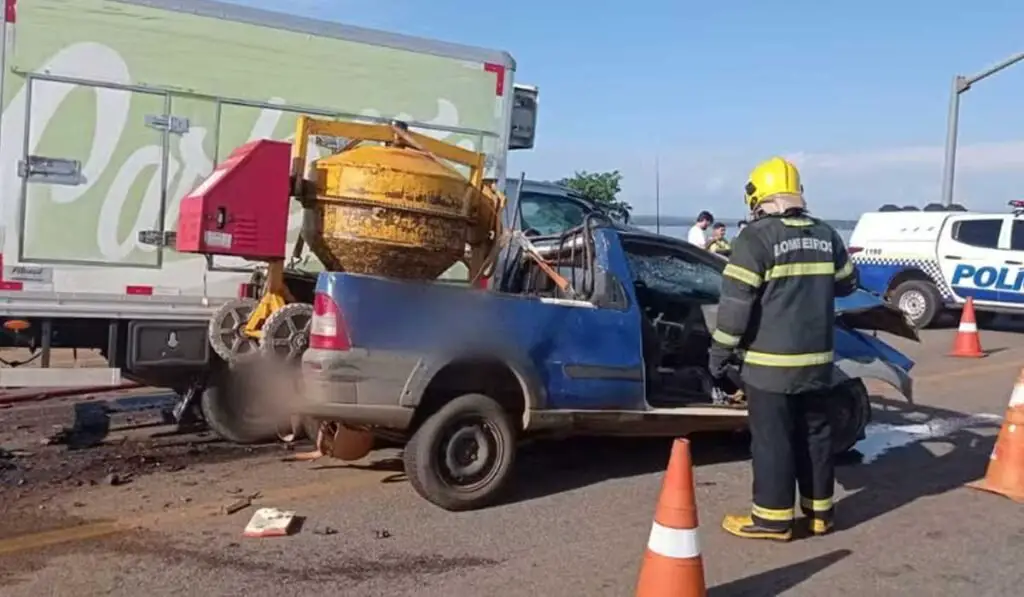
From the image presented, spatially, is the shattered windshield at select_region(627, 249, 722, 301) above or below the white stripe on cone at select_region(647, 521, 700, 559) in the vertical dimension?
above

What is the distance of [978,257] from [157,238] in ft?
45.3

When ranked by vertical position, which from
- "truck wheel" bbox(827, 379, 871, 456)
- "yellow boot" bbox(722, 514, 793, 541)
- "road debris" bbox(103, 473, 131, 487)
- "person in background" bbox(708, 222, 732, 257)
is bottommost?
"road debris" bbox(103, 473, 131, 487)

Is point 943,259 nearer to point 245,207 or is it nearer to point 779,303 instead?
point 779,303

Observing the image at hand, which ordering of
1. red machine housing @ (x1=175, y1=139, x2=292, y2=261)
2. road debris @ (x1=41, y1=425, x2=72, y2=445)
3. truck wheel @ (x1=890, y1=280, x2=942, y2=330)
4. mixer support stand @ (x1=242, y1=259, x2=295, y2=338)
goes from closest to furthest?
red machine housing @ (x1=175, y1=139, x2=292, y2=261) < mixer support stand @ (x1=242, y1=259, x2=295, y2=338) < road debris @ (x1=41, y1=425, x2=72, y2=445) < truck wheel @ (x1=890, y1=280, x2=942, y2=330)

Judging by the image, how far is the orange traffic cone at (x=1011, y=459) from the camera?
270 inches

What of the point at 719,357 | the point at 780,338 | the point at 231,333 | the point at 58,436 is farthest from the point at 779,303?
the point at 58,436

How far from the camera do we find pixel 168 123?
296 inches

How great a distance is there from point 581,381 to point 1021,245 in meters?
12.9

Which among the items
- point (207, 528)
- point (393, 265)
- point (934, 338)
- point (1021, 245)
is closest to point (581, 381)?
point (393, 265)

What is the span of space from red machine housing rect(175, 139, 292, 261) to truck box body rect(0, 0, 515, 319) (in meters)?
0.56

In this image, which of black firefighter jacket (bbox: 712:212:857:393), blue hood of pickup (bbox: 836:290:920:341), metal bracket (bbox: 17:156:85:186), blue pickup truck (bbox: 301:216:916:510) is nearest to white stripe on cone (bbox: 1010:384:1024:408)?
blue pickup truck (bbox: 301:216:916:510)

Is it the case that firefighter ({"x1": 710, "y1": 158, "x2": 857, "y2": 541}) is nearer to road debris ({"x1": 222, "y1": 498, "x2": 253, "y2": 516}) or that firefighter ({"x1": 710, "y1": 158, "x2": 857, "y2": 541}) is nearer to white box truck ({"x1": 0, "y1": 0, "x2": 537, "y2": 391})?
road debris ({"x1": 222, "y1": 498, "x2": 253, "y2": 516})

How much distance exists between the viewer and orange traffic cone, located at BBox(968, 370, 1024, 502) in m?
6.86

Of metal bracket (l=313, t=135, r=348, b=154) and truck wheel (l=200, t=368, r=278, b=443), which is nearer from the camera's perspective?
truck wheel (l=200, t=368, r=278, b=443)
